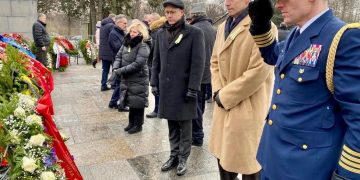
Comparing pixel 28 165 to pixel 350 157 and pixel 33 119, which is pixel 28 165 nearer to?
pixel 33 119

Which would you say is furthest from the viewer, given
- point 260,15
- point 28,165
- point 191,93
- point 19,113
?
point 191,93

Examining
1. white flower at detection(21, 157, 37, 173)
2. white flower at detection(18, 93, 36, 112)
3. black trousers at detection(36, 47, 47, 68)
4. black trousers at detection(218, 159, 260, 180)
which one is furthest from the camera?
black trousers at detection(36, 47, 47, 68)

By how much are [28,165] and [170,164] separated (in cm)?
196

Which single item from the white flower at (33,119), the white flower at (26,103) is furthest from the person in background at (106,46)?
the white flower at (33,119)

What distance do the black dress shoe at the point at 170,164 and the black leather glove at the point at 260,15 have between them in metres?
2.40

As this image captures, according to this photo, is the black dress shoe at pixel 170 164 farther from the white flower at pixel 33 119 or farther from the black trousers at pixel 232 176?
the white flower at pixel 33 119

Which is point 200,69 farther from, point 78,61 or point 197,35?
point 78,61

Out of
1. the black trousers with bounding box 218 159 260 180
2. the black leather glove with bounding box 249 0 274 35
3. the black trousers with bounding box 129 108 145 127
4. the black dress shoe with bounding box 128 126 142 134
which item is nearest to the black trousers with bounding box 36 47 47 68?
the black trousers with bounding box 129 108 145 127

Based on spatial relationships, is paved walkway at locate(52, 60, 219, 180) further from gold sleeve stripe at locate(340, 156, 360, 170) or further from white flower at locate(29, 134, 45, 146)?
gold sleeve stripe at locate(340, 156, 360, 170)

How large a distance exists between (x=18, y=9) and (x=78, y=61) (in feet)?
14.1

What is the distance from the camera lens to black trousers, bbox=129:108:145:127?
220 inches

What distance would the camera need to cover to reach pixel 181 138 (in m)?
4.09

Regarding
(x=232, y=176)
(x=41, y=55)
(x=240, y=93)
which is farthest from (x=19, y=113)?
(x=41, y=55)

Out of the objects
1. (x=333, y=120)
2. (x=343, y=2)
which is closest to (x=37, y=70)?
(x=333, y=120)
